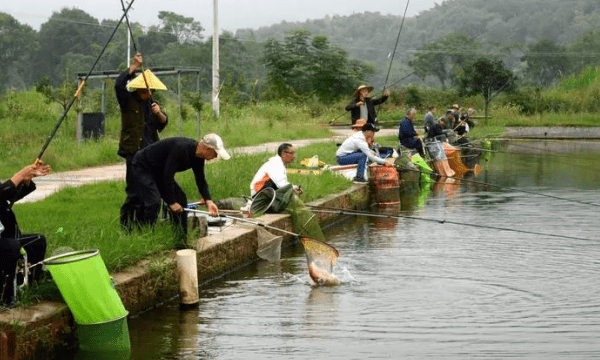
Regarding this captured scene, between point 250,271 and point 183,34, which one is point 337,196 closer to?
point 250,271

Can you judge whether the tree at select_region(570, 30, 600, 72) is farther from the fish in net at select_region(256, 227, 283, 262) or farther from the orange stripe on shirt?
the fish in net at select_region(256, 227, 283, 262)

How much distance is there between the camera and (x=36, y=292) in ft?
27.9

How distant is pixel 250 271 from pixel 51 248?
3189mm

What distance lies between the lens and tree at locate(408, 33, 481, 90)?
326ft

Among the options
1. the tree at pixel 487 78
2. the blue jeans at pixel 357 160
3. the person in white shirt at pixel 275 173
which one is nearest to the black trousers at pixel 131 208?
the person in white shirt at pixel 275 173

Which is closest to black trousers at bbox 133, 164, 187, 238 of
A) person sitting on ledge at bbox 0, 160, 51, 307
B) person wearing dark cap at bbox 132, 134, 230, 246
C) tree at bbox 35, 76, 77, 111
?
person wearing dark cap at bbox 132, 134, 230, 246

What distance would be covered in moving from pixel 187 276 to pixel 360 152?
9.80 meters

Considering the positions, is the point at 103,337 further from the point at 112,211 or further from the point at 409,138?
the point at 409,138

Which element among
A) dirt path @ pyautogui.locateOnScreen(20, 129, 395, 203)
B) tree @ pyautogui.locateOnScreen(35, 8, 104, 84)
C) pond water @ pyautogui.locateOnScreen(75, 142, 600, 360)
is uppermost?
tree @ pyautogui.locateOnScreen(35, 8, 104, 84)

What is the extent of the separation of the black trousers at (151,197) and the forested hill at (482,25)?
119 m

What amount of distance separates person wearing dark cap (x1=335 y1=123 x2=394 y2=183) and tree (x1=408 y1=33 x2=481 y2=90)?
8010 cm

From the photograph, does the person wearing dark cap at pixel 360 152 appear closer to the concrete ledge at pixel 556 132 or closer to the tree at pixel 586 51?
the concrete ledge at pixel 556 132

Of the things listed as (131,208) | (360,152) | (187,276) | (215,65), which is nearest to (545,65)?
(215,65)

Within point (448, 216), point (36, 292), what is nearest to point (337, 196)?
point (448, 216)
